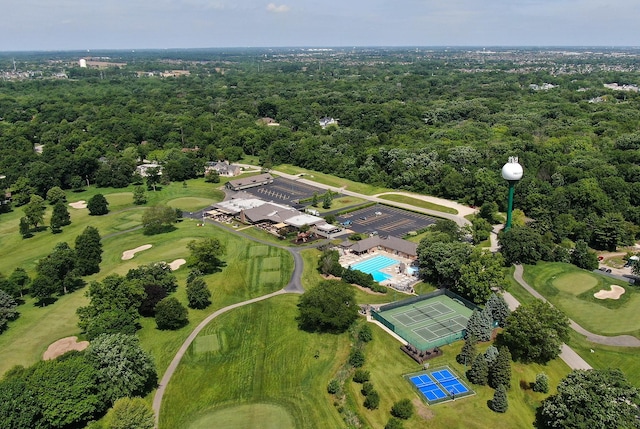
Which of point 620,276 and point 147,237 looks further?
point 147,237

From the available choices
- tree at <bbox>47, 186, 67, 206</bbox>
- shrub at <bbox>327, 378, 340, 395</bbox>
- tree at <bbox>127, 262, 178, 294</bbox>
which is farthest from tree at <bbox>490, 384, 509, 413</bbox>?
tree at <bbox>47, 186, 67, 206</bbox>

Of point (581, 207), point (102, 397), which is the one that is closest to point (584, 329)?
point (581, 207)

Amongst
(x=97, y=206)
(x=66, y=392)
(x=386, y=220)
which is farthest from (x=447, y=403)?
(x=97, y=206)

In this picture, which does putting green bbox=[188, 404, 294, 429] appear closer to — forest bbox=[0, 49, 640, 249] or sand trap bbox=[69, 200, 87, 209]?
forest bbox=[0, 49, 640, 249]

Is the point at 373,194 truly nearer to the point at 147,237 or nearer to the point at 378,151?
the point at 378,151

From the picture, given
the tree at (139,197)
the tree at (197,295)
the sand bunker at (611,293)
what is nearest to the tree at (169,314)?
the tree at (197,295)

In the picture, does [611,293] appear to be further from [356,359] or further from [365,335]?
[356,359]
